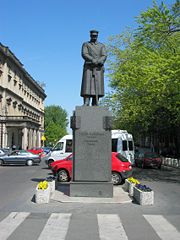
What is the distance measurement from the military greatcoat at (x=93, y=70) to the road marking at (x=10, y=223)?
5.42 metres

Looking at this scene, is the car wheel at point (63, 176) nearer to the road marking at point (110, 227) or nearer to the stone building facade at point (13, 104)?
the road marking at point (110, 227)

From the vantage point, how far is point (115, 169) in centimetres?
1631

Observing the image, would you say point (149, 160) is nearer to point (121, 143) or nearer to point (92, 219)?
point (121, 143)

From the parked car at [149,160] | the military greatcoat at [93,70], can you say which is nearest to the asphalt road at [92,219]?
the military greatcoat at [93,70]

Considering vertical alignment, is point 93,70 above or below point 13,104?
below

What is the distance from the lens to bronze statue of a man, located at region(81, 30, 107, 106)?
41.3ft

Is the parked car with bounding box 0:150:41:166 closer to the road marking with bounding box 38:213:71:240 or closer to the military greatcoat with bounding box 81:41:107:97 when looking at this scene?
the military greatcoat with bounding box 81:41:107:97

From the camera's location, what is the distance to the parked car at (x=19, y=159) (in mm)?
30719

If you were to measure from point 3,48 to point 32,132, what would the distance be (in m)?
21.7

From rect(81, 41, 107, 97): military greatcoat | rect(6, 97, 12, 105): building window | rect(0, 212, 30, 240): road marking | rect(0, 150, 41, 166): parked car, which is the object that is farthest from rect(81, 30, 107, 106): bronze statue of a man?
rect(6, 97, 12, 105): building window

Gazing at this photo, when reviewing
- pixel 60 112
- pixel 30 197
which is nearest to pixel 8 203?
pixel 30 197

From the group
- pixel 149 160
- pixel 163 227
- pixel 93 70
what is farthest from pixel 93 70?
pixel 149 160

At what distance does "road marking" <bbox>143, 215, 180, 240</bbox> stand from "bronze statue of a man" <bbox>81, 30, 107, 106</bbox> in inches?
210

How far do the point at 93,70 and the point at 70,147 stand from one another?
519 inches
